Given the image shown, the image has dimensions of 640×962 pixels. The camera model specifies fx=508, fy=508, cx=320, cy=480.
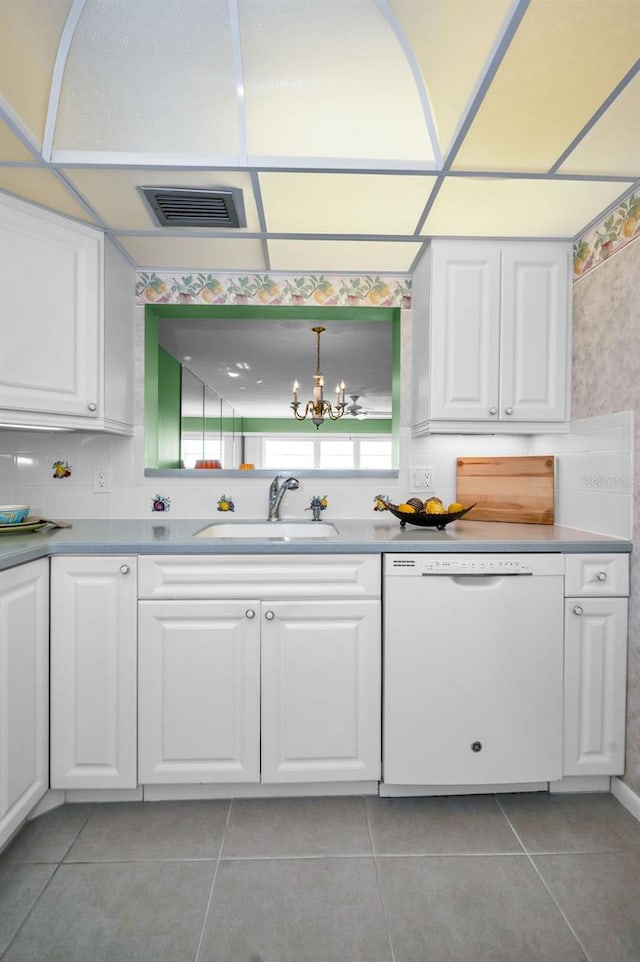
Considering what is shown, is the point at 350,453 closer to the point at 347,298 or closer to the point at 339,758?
the point at 347,298

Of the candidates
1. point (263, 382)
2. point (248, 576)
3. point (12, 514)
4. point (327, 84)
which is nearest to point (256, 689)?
point (248, 576)

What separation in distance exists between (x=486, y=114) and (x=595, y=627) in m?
1.64

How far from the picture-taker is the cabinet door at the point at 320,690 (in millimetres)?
1716

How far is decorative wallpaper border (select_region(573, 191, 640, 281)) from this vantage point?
1.75 metres

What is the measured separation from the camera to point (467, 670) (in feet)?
5.68

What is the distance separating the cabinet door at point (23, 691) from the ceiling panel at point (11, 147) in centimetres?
124

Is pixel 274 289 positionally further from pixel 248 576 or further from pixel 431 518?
pixel 248 576

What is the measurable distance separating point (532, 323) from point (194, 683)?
6.12ft

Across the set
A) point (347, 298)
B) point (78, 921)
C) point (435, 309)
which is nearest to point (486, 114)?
point (435, 309)

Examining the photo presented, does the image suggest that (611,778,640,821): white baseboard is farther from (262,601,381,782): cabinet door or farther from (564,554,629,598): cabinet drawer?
(262,601,381,782): cabinet door

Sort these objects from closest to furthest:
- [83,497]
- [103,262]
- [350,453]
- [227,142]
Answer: [227,142] < [103,262] < [83,497] < [350,453]

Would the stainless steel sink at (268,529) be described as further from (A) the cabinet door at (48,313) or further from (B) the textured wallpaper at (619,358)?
(B) the textured wallpaper at (619,358)

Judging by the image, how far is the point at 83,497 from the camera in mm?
2359

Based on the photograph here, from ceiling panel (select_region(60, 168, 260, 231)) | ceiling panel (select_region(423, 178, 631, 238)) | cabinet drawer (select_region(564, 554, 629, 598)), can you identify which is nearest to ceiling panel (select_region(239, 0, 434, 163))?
ceiling panel (select_region(60, 168, 260, 231))
